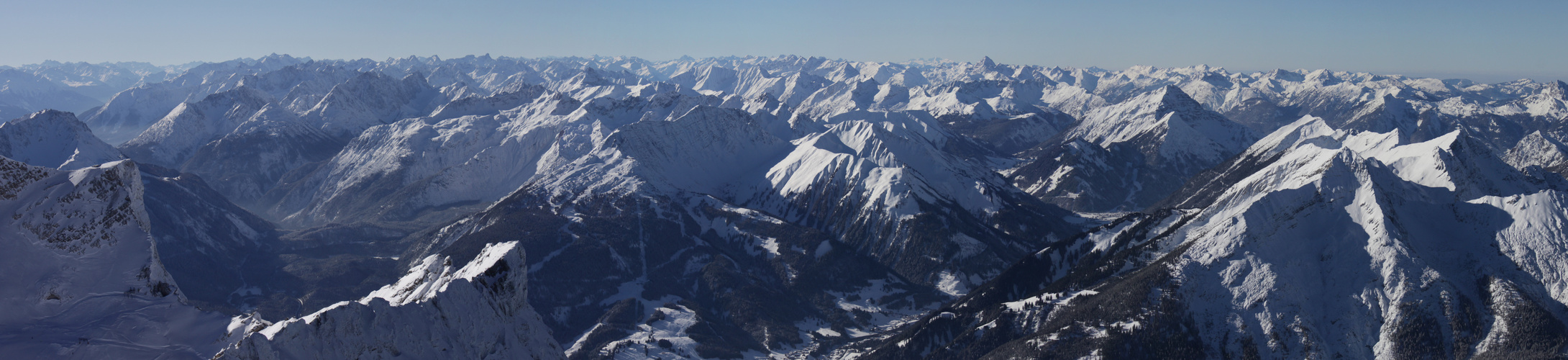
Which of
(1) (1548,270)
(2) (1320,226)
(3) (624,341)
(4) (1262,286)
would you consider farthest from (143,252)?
(1) (1548,270)

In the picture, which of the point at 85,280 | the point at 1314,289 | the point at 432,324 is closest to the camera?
the point at 85,280

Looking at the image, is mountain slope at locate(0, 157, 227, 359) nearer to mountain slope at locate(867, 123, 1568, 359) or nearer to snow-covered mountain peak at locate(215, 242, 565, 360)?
snow-covered mountain peak at locate(215, 242, 565, 360)

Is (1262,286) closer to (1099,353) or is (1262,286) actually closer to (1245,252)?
(1245,252)

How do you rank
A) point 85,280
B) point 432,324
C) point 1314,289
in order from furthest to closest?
point 1314,289 < point 432,324 < point 85,280

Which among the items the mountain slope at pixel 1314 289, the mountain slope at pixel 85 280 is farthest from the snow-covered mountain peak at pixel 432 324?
the mountain slope at pixel 1314 289

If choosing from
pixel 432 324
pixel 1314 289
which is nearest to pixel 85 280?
pixel 432 324

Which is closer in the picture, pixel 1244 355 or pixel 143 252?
pixel 143 252

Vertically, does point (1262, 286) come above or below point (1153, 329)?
above

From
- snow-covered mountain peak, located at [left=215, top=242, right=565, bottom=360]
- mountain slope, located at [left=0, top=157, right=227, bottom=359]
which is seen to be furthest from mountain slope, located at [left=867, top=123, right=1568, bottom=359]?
mountain slope, located at [left=0, top=157, right=227, bottom=359]

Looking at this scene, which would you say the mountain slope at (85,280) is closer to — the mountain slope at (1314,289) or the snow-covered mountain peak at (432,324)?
the snow-covered mountain peak at (432,324)

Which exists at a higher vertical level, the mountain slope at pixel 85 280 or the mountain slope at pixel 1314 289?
the mountain slope at pixel 1314 289

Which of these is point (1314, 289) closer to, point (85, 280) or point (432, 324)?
point (432, 324)
